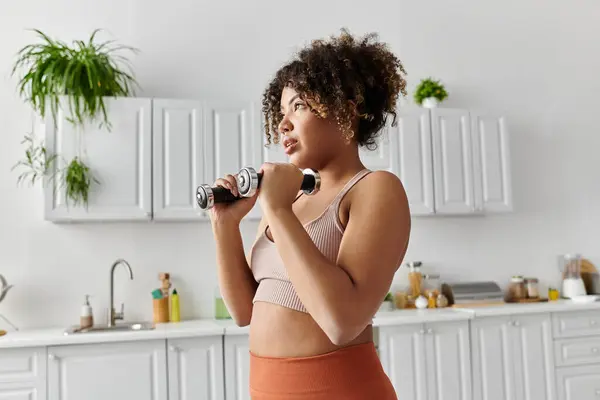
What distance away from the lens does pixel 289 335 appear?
3.45 feet

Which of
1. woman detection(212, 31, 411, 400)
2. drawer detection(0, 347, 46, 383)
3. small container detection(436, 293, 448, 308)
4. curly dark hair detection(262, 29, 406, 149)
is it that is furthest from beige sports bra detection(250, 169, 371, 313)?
small container detection(436, 293, 448, 308)

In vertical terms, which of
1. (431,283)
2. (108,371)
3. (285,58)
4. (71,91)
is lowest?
(108,371)

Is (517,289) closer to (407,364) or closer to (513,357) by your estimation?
(513,357)

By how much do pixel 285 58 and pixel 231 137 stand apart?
817 mm

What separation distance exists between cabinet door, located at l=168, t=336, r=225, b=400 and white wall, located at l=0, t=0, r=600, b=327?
1.90 ft

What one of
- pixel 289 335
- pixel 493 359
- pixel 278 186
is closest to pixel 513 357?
pixel 493 359

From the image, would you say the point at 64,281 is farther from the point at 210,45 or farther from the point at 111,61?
the point at 210,45

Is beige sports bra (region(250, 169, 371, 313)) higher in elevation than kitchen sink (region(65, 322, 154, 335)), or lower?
higher

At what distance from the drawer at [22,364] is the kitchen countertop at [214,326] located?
0.04m

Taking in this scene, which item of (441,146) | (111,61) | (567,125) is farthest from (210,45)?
(567,125)

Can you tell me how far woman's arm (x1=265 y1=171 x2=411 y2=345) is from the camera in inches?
36.1

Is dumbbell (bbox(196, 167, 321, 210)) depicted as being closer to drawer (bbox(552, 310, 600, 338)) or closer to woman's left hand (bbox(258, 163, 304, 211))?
woman's left hand (bbox(258, 163, 304, 211))

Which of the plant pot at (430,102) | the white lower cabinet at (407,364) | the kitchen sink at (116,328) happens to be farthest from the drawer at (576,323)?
the kitchen sink at (116,328)

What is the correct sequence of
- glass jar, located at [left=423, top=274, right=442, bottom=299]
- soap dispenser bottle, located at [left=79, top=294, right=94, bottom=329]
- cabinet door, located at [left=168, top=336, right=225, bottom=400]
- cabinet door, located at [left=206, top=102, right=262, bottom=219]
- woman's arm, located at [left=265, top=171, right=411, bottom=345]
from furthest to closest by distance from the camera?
glass jar, located at [left=423, top=274, right=442, bottom=299]
cabinet door, located at [left=206, top=102, right=262, bottom=219]
soap dispenser bottle, located at [left=79, top=294, right=94, bottom=329]
cabinet door, located at [left=168, top=336, right=225, bottom=400]
woman's arm, located at [left=265, top=171, right=411, bottom=345]
